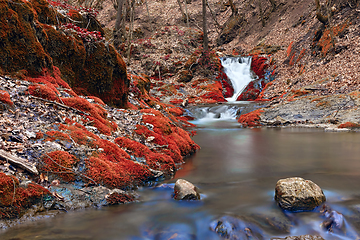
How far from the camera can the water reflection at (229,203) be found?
3.56 m

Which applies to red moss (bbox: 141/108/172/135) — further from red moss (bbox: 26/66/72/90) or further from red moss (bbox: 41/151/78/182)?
red moss (bbox: 41/151/78/182)

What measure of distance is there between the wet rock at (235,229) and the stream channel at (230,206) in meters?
0.02

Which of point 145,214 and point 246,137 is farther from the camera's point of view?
point 246,137

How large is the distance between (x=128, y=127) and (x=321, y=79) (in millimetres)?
16177

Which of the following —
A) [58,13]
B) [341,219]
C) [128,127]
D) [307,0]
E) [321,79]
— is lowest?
[341,219]

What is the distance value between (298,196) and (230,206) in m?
1.32

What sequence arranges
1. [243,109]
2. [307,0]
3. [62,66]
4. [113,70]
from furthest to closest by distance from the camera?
[307,0] → [243,109] → [113,70] → [62,66]

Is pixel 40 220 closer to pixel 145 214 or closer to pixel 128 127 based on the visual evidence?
pixel 145 214

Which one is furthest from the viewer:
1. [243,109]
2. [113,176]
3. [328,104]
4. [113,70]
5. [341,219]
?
[243,109]

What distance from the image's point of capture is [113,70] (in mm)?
9961

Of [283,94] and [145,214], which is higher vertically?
[283,94]

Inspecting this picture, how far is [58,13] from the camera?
859cm

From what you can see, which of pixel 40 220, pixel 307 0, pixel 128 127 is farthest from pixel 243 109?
pixel 307 0

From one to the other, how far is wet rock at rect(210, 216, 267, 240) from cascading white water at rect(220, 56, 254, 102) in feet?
71.8
